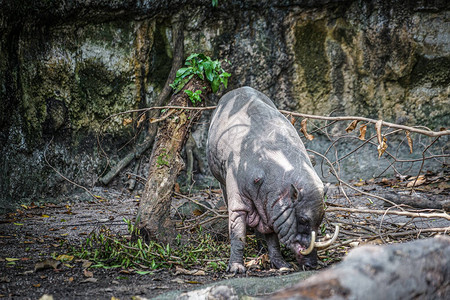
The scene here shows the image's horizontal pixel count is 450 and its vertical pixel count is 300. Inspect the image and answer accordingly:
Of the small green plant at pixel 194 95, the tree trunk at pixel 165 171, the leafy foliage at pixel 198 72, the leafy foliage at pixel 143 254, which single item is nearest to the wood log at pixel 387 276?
the leafy foliage at pixel 143 254

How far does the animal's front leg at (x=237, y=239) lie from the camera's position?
4312 millimetres

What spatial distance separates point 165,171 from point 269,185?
4.37ft

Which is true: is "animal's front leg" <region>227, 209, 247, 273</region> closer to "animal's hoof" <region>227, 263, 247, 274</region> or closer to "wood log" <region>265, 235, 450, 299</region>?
"animal's hoof" <region>227, 263, 247, 274</region>

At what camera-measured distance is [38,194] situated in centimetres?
818

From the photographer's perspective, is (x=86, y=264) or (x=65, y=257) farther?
(x=65, y=257)

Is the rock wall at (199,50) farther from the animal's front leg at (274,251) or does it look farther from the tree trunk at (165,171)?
the animal's front leg at (274,251)

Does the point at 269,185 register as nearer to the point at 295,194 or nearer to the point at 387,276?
the point at 295,194

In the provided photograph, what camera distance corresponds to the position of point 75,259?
4.44m

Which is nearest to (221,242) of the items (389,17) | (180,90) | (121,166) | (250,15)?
(180,90)

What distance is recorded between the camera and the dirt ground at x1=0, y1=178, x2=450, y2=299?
3574 mm

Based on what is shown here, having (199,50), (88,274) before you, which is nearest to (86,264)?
(88,274)

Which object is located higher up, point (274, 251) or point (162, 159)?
point (162, 159)

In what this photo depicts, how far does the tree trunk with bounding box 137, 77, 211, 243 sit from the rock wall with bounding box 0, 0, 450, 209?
322cm

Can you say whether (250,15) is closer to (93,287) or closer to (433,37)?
(433,37)
